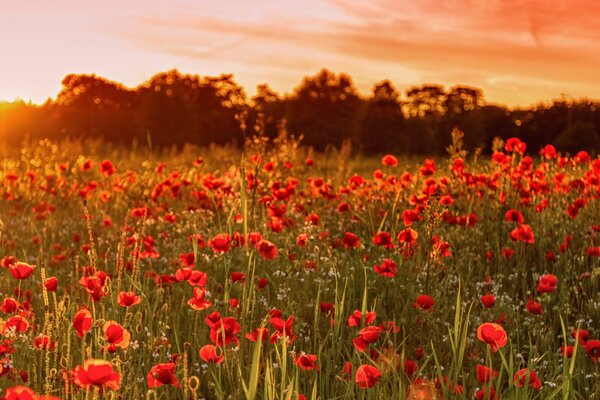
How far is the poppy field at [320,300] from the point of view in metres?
2.62

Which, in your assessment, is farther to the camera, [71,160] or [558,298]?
[71,160]

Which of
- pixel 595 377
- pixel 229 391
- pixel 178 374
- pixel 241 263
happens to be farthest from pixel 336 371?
pixel 241 263

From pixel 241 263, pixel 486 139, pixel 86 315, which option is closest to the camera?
pixel 86 315

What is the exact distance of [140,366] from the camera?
3055 millimetres

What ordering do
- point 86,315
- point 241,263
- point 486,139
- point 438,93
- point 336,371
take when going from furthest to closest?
1. point 438,93
2. point 486,139
3. point 241,263
4. point 336,371
5. point 86,315

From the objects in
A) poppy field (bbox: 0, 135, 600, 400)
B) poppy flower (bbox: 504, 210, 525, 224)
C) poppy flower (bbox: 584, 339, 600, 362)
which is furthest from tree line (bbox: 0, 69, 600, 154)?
poppy flower (bbox: 584, 339, 600, 362)

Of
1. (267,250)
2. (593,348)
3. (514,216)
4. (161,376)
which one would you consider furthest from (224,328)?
(514,216)

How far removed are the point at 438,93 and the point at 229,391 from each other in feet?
111

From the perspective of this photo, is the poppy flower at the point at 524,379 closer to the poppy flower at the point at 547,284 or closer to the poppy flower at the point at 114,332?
the poppy flower at the point at 547,284

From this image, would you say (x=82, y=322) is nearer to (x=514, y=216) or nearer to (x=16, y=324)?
(x=16, y=324)

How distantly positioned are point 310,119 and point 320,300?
21.2 metres

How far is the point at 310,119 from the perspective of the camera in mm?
25047

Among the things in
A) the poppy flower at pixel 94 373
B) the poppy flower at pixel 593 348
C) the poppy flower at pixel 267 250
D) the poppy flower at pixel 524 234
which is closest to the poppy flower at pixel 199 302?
the poppy flower at pixel 267 250

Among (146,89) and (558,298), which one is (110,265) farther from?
(146,89)
